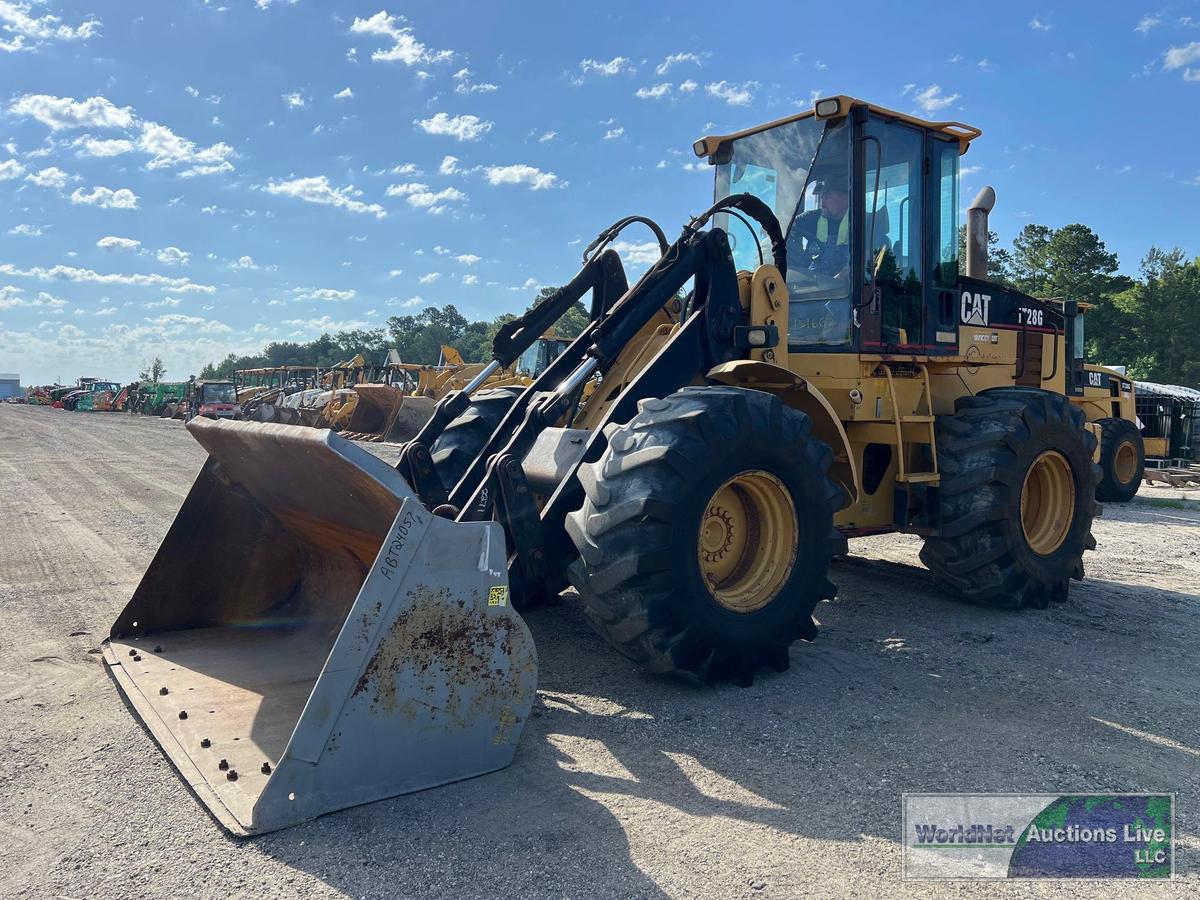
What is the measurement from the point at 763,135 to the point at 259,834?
215 inches

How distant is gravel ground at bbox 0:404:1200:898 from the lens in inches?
107

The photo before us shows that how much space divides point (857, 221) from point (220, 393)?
111ft

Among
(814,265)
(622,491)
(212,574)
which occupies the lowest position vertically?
(212,574)

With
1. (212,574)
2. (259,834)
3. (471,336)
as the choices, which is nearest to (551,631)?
(212,574)

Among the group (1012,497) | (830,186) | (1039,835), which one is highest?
(830,186)

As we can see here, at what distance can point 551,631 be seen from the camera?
5.27 m

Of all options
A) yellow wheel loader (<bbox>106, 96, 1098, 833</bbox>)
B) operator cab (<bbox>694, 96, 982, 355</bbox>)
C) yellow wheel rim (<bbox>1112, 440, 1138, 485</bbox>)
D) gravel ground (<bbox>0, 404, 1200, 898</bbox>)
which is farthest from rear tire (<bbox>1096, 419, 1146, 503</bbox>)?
operator cab (<bbox>694, 96, 982, 355</bbox>)

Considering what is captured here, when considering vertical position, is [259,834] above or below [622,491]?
below

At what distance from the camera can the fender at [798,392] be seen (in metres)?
5.01

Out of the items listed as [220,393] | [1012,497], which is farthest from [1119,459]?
[220,393]

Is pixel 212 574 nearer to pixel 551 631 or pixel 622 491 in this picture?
pixel 551 631

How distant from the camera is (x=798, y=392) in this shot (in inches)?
207

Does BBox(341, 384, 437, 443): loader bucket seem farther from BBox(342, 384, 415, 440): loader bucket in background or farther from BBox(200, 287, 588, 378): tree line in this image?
BBox(200, 287, 588, 378): tree line

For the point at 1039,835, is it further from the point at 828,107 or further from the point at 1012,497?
the point at 828,107
